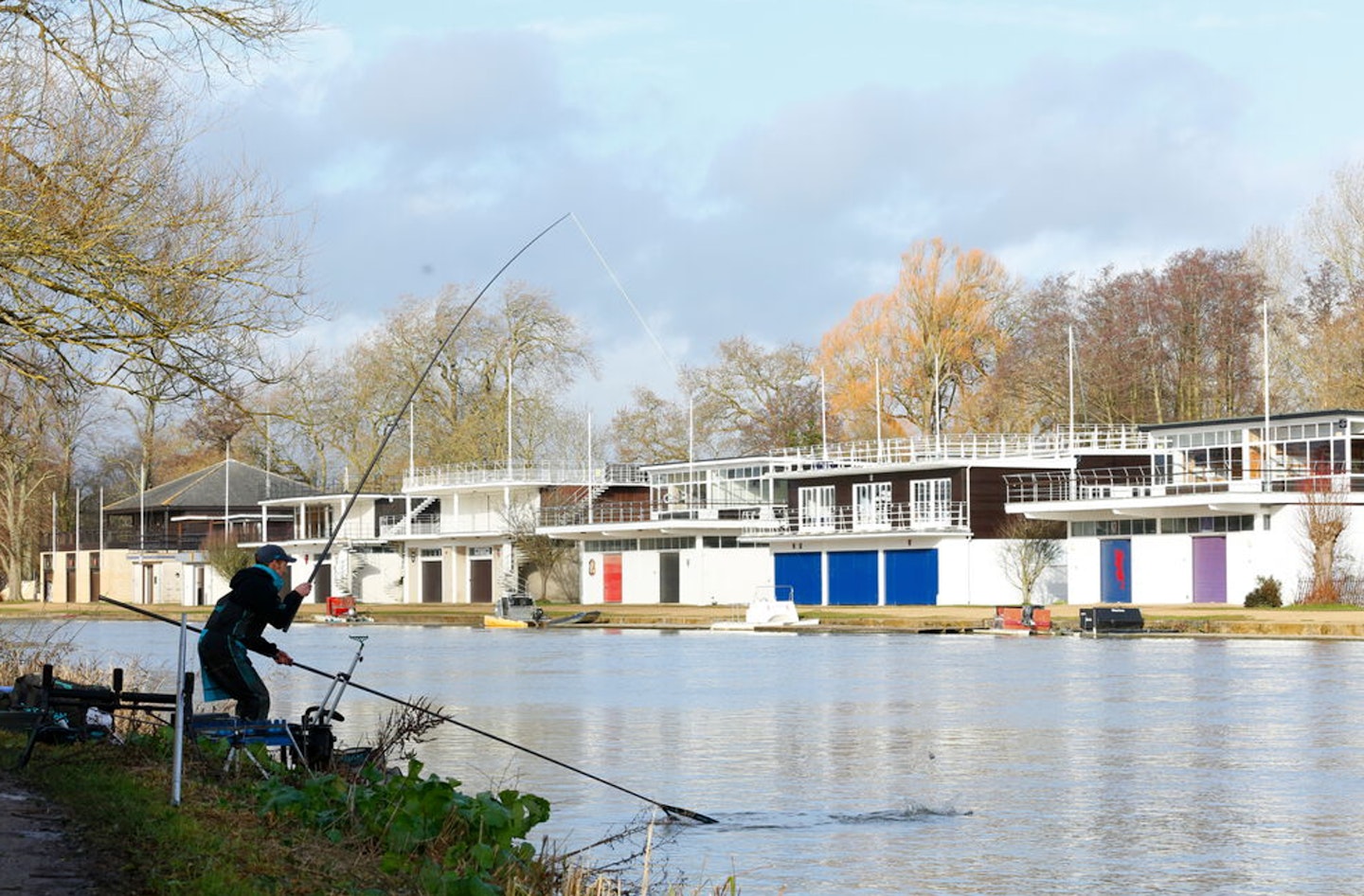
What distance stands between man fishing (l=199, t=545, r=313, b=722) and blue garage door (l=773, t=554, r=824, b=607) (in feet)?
214

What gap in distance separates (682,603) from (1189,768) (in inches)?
2611

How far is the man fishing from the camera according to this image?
1478cm

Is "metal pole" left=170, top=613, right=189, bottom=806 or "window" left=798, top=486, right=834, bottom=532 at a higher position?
"window" left=798, top=486, right=834, bottom=532

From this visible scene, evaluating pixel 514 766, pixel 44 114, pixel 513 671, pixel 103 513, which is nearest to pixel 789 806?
pixel 514 766

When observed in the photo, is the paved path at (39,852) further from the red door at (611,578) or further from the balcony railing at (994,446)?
the red door at (611,578)

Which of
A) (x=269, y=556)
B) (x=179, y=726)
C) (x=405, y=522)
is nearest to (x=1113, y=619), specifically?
(x=269, y=556)

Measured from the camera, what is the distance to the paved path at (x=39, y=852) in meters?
9.22

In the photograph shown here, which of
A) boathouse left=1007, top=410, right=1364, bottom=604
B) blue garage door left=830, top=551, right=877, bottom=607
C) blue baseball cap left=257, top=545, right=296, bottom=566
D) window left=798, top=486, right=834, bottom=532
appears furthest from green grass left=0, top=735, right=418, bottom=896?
window left=798, top=486, right=834, bottom=532

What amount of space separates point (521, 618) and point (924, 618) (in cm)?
1659

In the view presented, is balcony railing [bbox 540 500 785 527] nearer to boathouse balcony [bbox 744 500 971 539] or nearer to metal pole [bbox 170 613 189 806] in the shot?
boathouse balcony [bbox 744 500 971 539]

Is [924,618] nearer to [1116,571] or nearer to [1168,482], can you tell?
[1116,571]

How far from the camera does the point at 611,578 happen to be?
9150 cm

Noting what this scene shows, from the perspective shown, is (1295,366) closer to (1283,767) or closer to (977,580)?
(977,580)

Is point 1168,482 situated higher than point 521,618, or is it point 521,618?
point 1168,482
